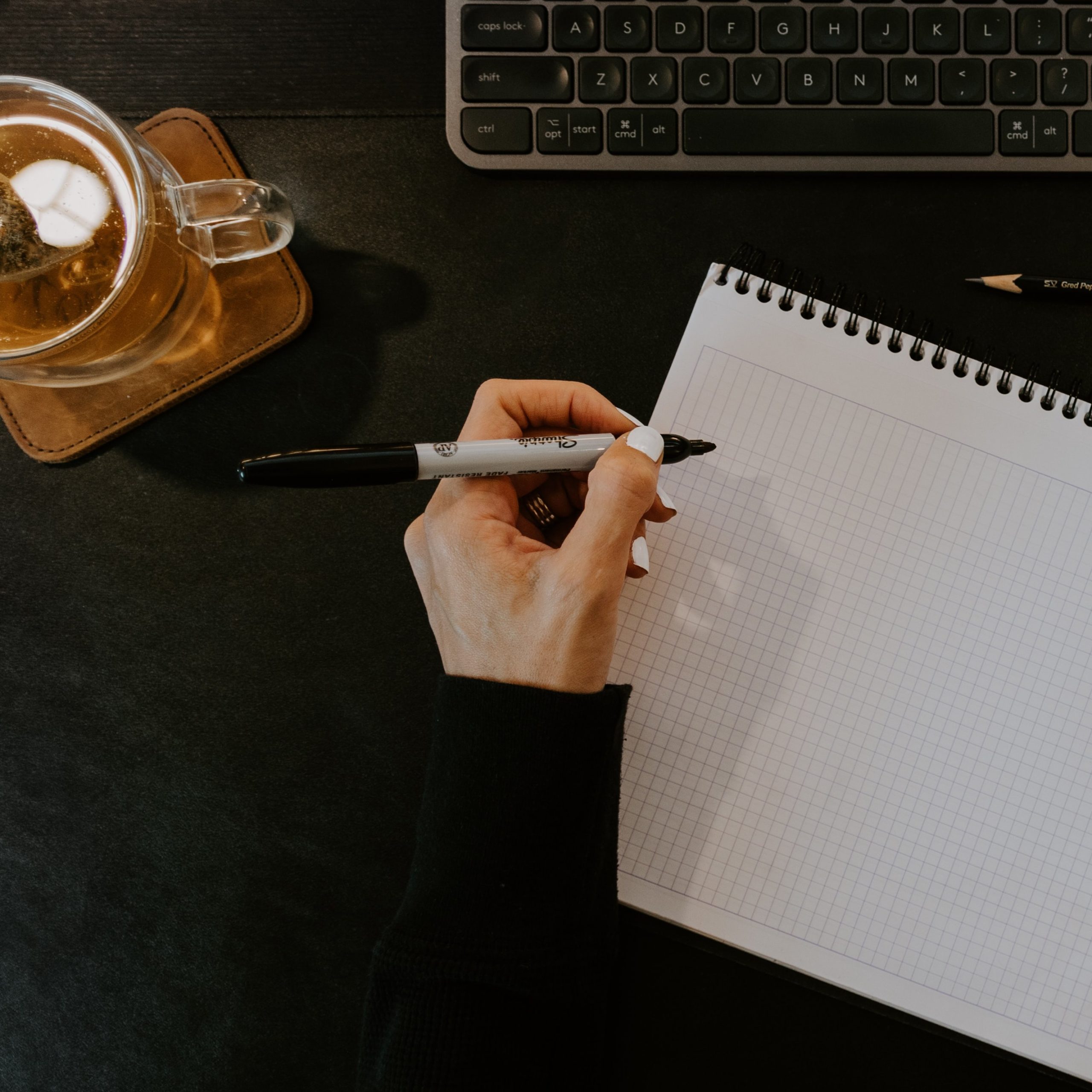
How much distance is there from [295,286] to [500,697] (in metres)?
0.38

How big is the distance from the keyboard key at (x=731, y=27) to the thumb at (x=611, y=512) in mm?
352

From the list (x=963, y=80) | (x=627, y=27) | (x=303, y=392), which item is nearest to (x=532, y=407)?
(x=303, y=392)

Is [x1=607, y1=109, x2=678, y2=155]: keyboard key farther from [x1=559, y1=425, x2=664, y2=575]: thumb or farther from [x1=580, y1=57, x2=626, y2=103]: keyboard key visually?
[x1=559, y1=425, x2=664, y2=575]: thumb

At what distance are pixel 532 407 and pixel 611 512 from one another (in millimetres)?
121

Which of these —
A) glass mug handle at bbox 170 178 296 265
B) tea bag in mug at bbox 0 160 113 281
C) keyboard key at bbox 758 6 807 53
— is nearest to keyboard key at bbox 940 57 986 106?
keyboard key at bbox 758 6 807 53

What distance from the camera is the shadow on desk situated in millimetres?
644

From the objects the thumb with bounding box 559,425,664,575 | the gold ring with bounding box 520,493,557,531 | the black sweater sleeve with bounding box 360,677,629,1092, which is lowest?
the black sweater sleeve with bounding box 360,677,629,1092

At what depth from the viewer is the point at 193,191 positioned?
55 centimetres

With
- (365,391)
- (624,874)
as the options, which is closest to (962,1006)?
(624,874)

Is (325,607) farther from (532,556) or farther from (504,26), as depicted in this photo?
(504,26)

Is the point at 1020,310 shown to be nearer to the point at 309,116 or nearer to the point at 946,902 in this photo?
the point at 946,902

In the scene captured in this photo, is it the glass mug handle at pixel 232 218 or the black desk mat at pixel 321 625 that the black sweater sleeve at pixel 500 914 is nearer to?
the black desk mat at pixel 321 625

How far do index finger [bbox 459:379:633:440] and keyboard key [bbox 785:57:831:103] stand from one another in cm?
29

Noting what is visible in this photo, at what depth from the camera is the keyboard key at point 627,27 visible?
600mm
